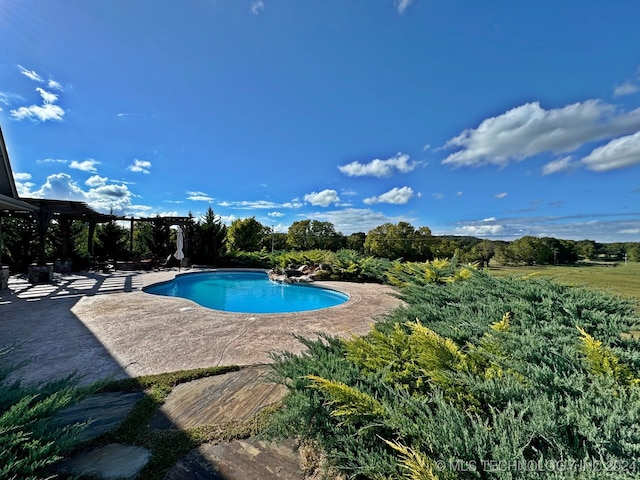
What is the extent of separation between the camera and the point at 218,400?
2.85m

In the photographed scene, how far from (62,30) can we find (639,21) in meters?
15.2

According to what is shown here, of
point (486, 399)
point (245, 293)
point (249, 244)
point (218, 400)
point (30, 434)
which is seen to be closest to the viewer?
point (30, 434)

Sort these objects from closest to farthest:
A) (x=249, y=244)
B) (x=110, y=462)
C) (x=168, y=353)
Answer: (x=110, y=462) → (x=168, y=353) → (x=249, y=244)

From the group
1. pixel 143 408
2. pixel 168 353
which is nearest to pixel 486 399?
pixel 143 408

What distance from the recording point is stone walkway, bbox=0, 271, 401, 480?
200 cm

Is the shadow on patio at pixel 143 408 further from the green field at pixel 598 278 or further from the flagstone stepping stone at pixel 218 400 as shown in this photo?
the green field at pixel 598 278

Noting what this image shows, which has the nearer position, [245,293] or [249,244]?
[245,293]

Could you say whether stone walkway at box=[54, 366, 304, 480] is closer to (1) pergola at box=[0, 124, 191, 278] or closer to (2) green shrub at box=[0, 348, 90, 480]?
(2) green shrub at box=[0, 348, 90, 480]

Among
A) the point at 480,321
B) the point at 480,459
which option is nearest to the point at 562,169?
the point at 480,321

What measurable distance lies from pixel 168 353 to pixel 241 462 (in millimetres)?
2846

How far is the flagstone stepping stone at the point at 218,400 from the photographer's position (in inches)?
98.9

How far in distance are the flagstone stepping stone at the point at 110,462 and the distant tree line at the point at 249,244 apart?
9.42m

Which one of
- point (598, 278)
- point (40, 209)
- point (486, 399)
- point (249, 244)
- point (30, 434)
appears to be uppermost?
point (40, 209)

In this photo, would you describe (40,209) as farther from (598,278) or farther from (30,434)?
(598,278)
